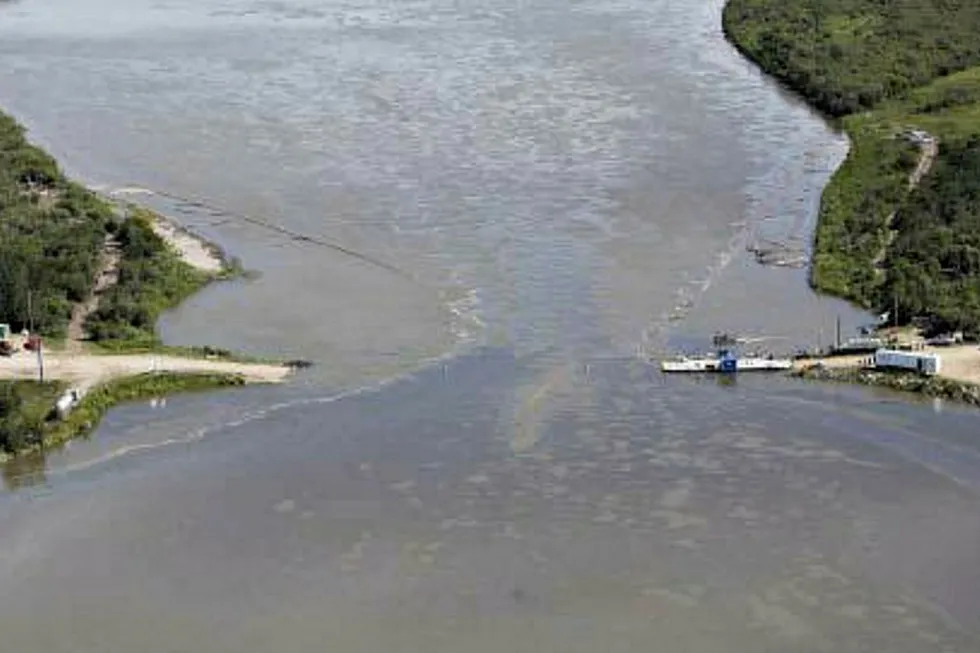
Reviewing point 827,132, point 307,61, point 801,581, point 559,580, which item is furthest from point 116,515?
point 307,61

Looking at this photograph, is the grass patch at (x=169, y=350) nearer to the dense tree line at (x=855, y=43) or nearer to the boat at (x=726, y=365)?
the boat at (x=726, y=365)

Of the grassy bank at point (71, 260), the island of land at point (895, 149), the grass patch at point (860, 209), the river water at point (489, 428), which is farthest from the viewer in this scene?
the grass patch at point (860, 209)

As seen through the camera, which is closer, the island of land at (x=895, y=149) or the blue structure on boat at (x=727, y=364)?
the blue structure on boat at (x=727, y=364)

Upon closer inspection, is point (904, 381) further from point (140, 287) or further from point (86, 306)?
point (86, 306)

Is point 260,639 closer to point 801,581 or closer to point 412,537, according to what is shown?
point 412,537

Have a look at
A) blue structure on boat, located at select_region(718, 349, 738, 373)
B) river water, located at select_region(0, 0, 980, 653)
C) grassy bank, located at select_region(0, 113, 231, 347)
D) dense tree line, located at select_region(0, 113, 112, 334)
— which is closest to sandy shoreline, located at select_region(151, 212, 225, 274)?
grassy bank, located at select_region(0, 113, 231, 347)

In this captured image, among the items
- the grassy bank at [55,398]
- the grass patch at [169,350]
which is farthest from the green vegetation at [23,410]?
the grass patch at [169,350]
